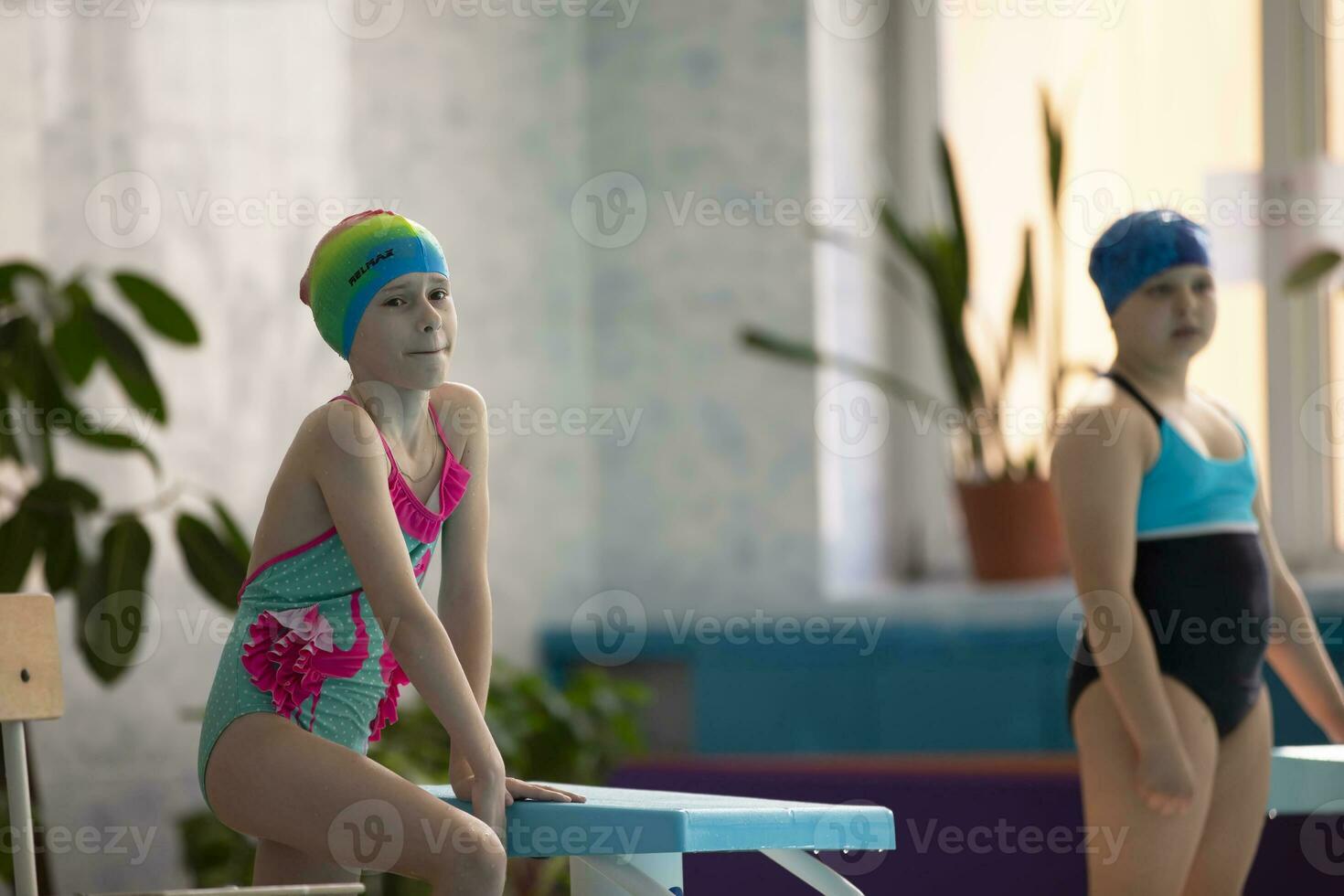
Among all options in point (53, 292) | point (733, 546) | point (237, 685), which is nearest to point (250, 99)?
point (53, 292)

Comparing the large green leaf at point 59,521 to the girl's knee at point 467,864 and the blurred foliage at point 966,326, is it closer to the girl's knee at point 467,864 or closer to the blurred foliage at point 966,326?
the girl's knee at point 467,864

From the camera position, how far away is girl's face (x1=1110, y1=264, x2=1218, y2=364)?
6.88 ft

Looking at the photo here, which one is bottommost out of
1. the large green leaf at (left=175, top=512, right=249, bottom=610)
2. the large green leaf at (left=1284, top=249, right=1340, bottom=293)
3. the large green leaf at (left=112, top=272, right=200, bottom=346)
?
the large green leaf at (left=175, top=512, right=249, bottom=610)

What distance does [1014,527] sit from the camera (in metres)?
3.99

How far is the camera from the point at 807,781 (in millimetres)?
3293

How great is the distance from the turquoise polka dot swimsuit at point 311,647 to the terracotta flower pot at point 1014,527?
8.08 ft

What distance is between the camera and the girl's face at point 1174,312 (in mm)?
2096

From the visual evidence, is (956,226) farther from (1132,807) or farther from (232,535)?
(1132,807)

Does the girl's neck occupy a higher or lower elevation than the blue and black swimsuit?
higher

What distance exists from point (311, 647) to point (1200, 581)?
3.55 feet

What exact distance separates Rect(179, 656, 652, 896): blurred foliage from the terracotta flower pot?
0.89 meters

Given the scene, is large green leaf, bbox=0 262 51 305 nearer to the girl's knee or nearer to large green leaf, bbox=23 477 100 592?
large green leaf, bbox=23 477 100 592

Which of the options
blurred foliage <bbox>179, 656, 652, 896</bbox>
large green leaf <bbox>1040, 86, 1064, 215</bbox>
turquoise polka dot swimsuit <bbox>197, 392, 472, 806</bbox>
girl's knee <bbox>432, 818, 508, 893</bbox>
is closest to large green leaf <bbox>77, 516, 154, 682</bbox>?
blurred foliage <bbox>179, 656, 652, 896</bbox>

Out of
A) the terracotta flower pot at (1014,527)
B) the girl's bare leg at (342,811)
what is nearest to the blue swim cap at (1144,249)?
the girl's bare leg at (342,811)
